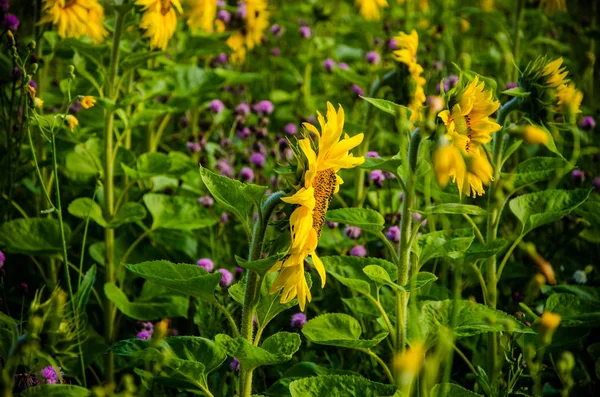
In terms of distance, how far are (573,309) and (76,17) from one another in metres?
1.56

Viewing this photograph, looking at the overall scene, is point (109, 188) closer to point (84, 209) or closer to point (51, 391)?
point (84, 209)

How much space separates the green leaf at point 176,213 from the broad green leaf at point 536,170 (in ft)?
2.58

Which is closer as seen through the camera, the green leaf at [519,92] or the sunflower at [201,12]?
the green leaf at [519,92]

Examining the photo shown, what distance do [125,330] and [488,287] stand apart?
3.23 ft

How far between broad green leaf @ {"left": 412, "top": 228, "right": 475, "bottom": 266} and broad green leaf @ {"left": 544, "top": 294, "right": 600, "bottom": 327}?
0.28 m

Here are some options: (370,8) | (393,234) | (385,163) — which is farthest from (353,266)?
(370,8)

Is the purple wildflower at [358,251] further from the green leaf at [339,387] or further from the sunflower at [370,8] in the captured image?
the sunflower at [370,8]

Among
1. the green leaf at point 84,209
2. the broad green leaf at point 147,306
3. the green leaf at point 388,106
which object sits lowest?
the broad green leaf at point 147,306

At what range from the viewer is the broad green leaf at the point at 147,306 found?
189 centimetres

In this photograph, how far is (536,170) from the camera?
71.6 inches

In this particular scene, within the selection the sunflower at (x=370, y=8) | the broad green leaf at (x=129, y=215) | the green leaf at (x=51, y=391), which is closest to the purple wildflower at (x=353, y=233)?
the broad green leaf at (x=129, y=215)

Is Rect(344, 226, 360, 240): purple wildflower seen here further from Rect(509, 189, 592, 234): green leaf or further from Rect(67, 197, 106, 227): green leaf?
Rect(67, 197, 106, 227): green leaf

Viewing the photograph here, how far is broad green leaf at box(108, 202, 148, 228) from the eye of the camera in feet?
6.35

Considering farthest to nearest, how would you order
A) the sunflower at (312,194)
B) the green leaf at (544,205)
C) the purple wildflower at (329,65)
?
the purple wildflower at (329,65)
the green leaf at (544,205)
the sunflower at (312,194)
